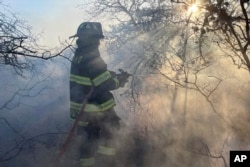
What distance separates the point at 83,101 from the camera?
409cm

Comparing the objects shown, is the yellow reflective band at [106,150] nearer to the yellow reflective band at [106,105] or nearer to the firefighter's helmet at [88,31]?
the yellow reflective band at [106,105]

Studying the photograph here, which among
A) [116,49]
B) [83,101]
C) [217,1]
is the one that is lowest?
[83,101]

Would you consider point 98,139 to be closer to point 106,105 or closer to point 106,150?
point 106,150

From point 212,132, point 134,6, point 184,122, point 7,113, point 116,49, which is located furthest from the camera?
point 134,6

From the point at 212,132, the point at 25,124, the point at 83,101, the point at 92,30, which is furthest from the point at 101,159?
the point at 25,124

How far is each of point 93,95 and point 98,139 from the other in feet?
2.08

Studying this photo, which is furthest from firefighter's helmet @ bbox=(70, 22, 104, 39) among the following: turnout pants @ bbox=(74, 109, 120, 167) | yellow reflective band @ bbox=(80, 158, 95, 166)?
yellow reflective band @ bbox=(80, 158, 95, 166)

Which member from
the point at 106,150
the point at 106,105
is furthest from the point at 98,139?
the point at 106,105

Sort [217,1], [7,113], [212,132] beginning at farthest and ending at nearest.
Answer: [7,113] < [212,132] < [217,1]

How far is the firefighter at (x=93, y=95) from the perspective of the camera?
395cm

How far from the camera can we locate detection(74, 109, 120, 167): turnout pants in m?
4.04

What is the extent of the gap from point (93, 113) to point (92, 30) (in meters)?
1.09

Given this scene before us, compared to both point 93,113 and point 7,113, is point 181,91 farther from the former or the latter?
point 7,113

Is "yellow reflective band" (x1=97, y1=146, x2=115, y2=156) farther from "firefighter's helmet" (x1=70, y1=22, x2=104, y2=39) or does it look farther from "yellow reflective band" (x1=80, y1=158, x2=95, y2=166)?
"firefighter's helmet" (x1=70, y1=22, x2=104, y2=39)
